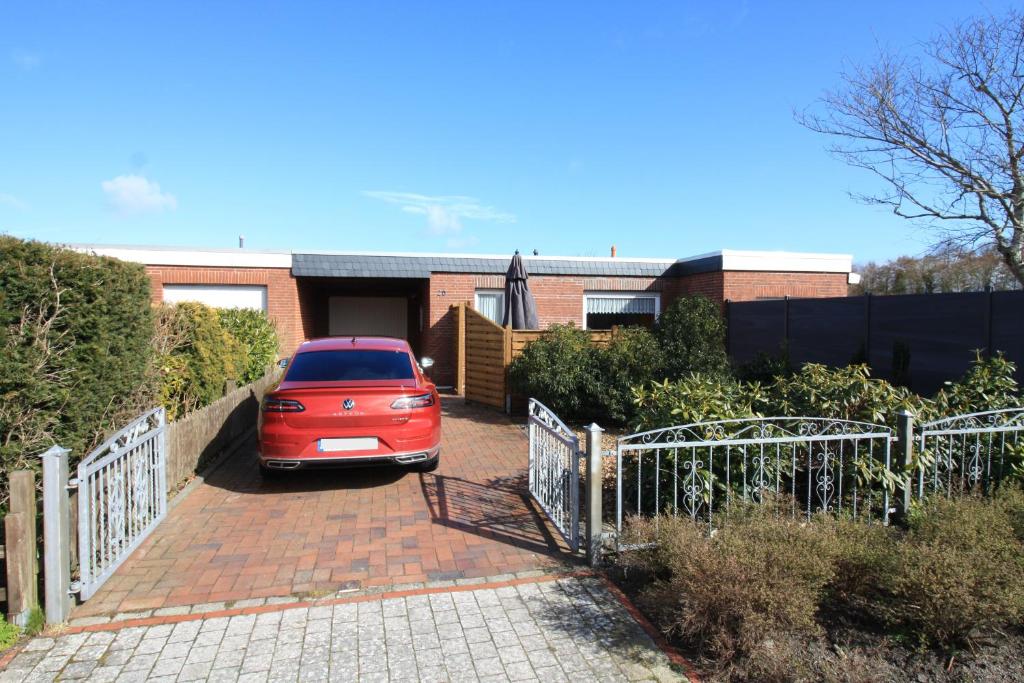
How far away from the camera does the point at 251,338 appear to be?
12.0 meters

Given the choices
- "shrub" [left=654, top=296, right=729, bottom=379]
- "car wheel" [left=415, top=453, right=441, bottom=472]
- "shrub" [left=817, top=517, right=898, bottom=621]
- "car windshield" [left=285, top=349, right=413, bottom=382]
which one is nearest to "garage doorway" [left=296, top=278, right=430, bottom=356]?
"shrub" [left=654, top=296, right=729, bottom=379]

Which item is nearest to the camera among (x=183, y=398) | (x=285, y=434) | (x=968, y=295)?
(x=285, y=434)

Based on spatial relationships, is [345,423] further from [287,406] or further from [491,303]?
[491,303]

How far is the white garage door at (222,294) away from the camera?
46.0ft

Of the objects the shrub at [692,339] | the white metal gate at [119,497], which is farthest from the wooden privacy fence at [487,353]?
the white metal gate at [119,497]

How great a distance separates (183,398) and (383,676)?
A: 19.7 ft

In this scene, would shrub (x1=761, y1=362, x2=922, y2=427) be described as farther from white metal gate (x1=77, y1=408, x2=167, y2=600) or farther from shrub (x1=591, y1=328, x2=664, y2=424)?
white metal gate (x1=77, y1=408, x2=167, y2=600)

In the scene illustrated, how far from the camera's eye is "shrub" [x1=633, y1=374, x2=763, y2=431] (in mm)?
4988

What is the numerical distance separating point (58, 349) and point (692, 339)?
26.7 ft

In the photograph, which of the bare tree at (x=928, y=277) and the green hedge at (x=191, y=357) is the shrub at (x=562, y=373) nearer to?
the green hedge at (x=191, y=357)

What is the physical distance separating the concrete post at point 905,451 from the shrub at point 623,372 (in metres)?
4.67

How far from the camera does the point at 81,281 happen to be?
4.75 metres

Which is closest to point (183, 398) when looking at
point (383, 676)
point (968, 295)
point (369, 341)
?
point (369, 341)

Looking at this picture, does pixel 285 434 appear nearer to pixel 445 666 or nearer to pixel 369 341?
pixel 369 341
